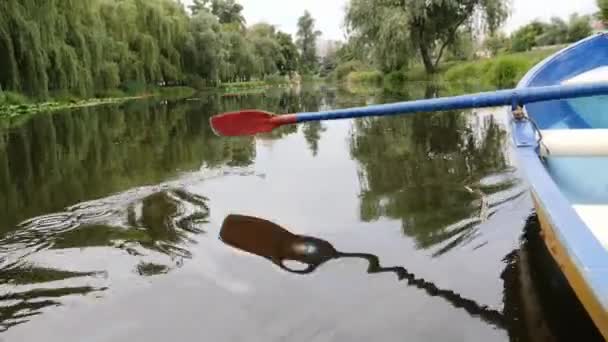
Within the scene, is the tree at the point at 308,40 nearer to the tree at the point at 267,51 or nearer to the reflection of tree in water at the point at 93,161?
the tree at the point at 267,51

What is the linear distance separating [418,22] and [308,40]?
57202 mm

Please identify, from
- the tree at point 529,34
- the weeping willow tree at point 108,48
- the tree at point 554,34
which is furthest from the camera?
the tree at point 554,34

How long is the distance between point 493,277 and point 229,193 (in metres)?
2.00

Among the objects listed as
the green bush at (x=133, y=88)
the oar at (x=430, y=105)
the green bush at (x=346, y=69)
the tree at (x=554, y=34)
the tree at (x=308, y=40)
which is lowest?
the oar at (x=430, y=105)

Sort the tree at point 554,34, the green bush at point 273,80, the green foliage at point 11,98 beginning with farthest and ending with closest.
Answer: the green bush at point 273,80 < the tree at point 554,34 < the green foliage at point 11,98

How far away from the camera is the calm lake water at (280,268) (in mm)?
1830

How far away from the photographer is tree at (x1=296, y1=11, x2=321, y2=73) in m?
72.4

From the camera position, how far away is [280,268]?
2.30 m

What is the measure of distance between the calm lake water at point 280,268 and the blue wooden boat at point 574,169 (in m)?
0.33

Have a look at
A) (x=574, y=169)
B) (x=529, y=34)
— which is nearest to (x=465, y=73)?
(x=574, y=169)

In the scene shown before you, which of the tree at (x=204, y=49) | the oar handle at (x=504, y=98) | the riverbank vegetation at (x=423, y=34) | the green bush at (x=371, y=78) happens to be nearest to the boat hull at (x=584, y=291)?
the oar handle at (x=504, y=98)

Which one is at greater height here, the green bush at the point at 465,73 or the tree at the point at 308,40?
the tree at the point at 308,40

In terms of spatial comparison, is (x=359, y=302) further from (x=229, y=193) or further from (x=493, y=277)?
(x=229, y=193)

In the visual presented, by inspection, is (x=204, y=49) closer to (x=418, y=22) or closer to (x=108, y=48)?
(x=108, y=48)
